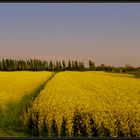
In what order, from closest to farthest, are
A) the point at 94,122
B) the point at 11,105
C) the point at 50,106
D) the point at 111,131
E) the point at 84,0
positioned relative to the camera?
the point at 84,0 → the point at 111,131 → the point at 94,122 → the point at 50,106 → the point at 11,105

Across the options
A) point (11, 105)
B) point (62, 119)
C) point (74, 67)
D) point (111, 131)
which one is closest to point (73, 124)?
point (62, 119)

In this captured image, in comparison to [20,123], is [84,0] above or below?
above

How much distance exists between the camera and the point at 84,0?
622 centimetres

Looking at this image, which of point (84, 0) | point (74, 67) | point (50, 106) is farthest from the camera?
point (74, 67)

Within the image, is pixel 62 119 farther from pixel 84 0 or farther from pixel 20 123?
pixel 84 0

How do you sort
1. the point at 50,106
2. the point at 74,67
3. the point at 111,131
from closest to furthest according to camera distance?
the point at 111,131 < the point at 50,106 < the point at 74,67

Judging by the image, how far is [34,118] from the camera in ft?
36.1

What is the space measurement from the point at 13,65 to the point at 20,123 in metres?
70.4

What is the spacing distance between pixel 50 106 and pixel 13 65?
70135mm

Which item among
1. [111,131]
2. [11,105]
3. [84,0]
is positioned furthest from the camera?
[11,105]

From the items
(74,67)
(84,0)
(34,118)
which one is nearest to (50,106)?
(34,118)

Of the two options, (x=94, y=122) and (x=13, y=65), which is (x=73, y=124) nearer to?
(x=94, y=122)

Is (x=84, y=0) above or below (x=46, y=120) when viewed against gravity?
above

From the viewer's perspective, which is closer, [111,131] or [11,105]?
[111,131]
